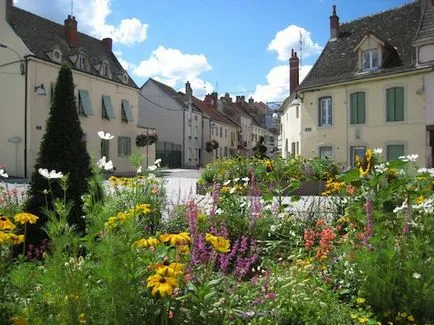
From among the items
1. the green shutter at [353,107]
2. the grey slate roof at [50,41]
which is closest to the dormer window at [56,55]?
the grey slate roof at [50,41]

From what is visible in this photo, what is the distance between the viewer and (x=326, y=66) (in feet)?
92.3

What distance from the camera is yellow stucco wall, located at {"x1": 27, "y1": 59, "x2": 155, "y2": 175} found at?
2711 cm

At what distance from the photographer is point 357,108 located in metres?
25.7

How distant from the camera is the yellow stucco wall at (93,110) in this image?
2711 centimetres

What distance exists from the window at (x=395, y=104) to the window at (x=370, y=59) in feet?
5.59

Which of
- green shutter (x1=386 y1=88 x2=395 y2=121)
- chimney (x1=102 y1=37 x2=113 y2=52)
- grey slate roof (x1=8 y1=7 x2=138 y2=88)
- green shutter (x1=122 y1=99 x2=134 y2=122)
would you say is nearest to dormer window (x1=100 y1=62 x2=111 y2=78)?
grey slate roof (x1=8 y1=7 x2=138 y2=88)

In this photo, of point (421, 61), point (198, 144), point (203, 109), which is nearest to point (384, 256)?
point (421, 61)

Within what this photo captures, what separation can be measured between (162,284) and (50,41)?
31096 mm

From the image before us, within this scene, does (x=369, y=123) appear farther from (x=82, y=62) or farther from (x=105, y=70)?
(x=105, y=70)

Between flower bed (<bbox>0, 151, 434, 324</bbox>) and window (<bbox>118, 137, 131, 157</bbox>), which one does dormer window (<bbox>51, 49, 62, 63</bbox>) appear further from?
flower bed (<bbox>0, 151, 434, 324</bbox>)

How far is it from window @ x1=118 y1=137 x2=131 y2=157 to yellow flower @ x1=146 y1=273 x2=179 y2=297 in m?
33.7

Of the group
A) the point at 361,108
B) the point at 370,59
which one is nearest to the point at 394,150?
the point at 361,108

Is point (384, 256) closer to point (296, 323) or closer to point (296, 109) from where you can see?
point (296, 323)

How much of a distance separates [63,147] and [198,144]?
51328mm
